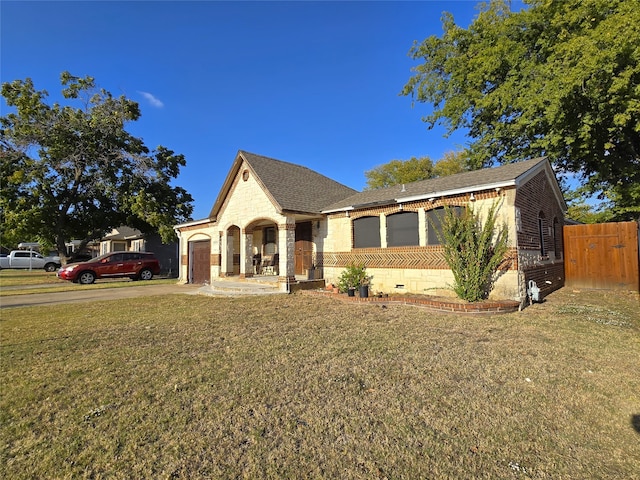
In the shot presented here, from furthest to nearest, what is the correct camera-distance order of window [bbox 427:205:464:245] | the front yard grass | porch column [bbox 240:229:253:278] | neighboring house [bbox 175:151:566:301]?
porch column [bbox 240:229:253:278], window [bbox 427:205:464:245], neighboring house [bbox 175:151:566:301], the front yard grass

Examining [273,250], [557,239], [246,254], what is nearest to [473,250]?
[557,239]

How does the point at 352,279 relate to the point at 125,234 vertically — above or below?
below

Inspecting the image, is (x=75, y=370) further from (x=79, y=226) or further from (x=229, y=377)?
(x=79, y=226)

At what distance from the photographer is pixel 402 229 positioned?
1209 cm

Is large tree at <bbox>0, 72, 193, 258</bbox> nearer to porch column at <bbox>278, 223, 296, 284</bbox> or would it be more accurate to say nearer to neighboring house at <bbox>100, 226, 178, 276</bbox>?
neighboring house at <bbox>100, 226, 178, 276</bbox>

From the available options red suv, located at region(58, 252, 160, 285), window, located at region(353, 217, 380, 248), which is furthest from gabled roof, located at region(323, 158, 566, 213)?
red suv, located at region(58, 252, 160, 285)

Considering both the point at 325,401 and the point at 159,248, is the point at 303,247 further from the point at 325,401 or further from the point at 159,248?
the point at 159,248

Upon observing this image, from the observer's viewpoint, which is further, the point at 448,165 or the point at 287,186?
the point at 448,165

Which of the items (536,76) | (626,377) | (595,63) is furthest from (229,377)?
(536,76)

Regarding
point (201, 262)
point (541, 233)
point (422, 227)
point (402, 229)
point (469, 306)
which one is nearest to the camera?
point (469, 306)

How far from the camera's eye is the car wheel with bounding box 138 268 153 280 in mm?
21484

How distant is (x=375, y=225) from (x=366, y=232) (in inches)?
19.6

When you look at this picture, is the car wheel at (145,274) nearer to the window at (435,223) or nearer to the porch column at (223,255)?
the porch column at (223,255)

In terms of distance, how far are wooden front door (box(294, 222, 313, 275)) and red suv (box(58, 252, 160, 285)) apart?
11585 millimetres
